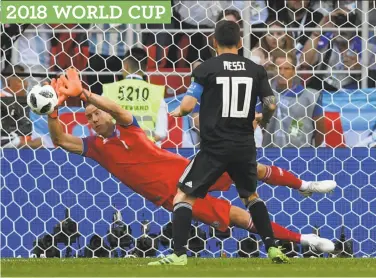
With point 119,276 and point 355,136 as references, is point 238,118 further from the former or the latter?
point 355,136

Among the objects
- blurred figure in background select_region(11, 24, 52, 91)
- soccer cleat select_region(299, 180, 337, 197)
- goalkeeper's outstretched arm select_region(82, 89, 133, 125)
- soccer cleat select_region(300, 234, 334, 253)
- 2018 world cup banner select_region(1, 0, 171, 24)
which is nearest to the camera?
goalkeeper's outstretched arm select_region(82, 89, 133, 125)

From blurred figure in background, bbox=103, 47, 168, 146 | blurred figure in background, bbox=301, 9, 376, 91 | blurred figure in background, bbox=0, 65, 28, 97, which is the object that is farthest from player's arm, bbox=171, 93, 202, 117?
blurred figure in background, bbox=301, 9, 376, 91

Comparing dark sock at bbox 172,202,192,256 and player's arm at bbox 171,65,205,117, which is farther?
dark sock at bbox 172,202,192,256

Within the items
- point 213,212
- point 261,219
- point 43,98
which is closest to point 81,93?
point 43,98

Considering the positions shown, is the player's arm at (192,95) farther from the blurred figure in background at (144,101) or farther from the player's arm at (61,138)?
the blurred figure in background at (144,101)

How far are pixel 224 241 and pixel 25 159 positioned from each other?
164 centimetres

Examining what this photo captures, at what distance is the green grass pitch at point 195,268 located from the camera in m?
6.14

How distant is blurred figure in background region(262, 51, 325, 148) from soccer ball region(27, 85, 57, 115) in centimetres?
217

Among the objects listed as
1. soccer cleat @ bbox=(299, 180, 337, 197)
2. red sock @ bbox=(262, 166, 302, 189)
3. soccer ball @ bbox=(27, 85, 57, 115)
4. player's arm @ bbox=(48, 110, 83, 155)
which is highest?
soccer ball @ bbox=(27, 85, 57, 115)

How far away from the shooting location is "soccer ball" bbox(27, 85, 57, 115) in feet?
23.9

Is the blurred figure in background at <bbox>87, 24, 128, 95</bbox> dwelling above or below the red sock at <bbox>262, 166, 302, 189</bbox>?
above

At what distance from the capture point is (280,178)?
328 inches

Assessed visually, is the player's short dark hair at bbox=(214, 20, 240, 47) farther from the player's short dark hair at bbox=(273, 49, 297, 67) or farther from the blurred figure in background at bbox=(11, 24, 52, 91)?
the blurred figure in background at bbox=(11, 24, 52, 91)

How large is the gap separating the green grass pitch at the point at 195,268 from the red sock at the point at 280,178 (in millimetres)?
815
